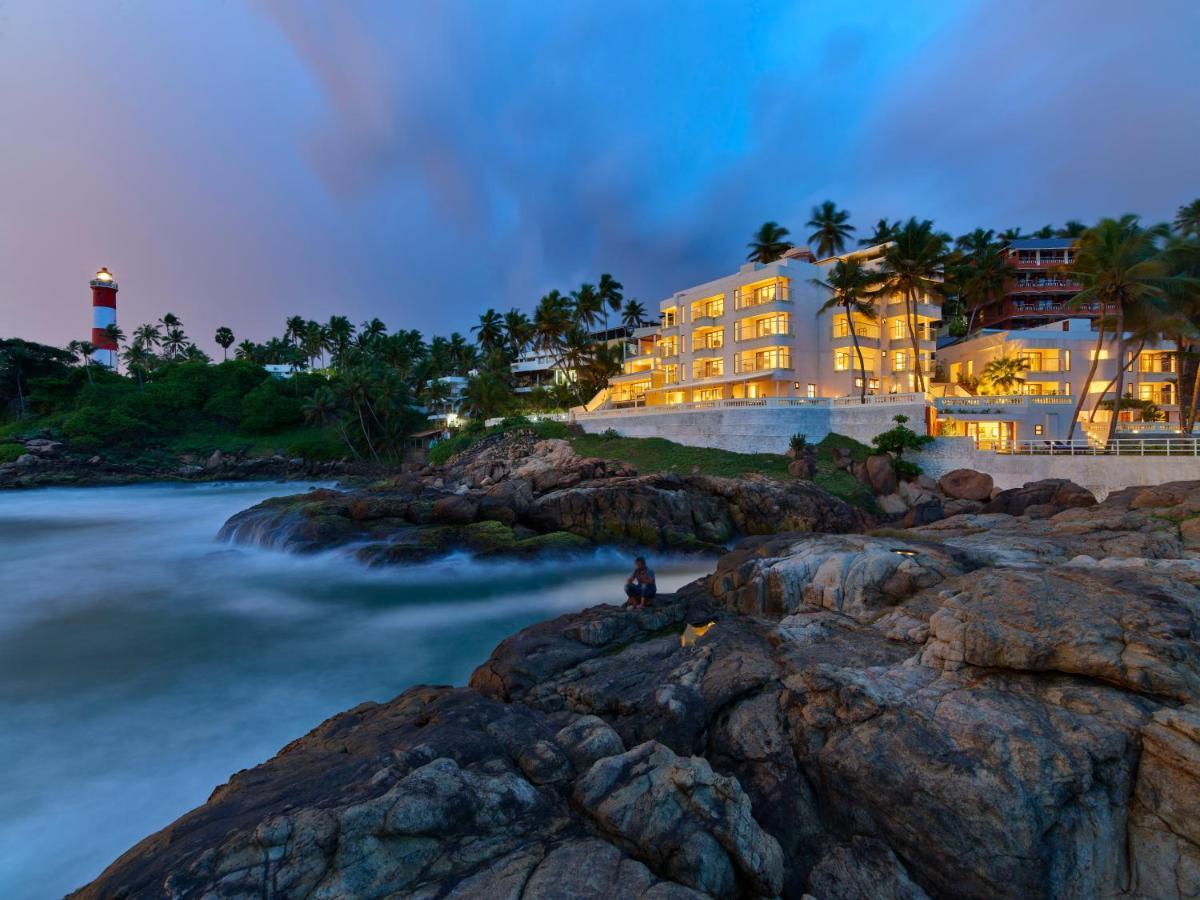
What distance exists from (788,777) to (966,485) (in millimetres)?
32003

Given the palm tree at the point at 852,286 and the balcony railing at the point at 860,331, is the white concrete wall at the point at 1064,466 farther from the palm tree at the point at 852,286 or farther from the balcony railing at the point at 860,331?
the balcony railing at the point at 860,331

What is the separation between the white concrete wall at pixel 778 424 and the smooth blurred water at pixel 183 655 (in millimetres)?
18201

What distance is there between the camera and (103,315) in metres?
86.3

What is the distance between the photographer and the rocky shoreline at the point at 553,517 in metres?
25.4

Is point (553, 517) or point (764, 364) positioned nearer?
point (553, 517)

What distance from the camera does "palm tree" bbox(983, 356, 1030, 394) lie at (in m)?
47.0

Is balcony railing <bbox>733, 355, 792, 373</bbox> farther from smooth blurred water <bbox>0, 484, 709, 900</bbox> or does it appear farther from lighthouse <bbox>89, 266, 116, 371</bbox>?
lighthouse <bbox>89, 266, 116, 371</bbox>

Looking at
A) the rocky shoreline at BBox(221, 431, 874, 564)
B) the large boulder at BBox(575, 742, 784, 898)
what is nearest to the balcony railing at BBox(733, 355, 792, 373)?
the rocky shoreline at BBox(221, 431, 874, 564)

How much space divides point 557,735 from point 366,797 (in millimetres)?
2498

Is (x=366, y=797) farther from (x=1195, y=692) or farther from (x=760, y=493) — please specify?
(x=760, y=493)

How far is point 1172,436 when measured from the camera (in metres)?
34.3

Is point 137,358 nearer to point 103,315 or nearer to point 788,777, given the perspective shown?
point 103,315

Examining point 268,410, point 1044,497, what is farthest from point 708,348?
point 268,410

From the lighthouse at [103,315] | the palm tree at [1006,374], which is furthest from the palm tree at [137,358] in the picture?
the palm tree at [1006,374]
